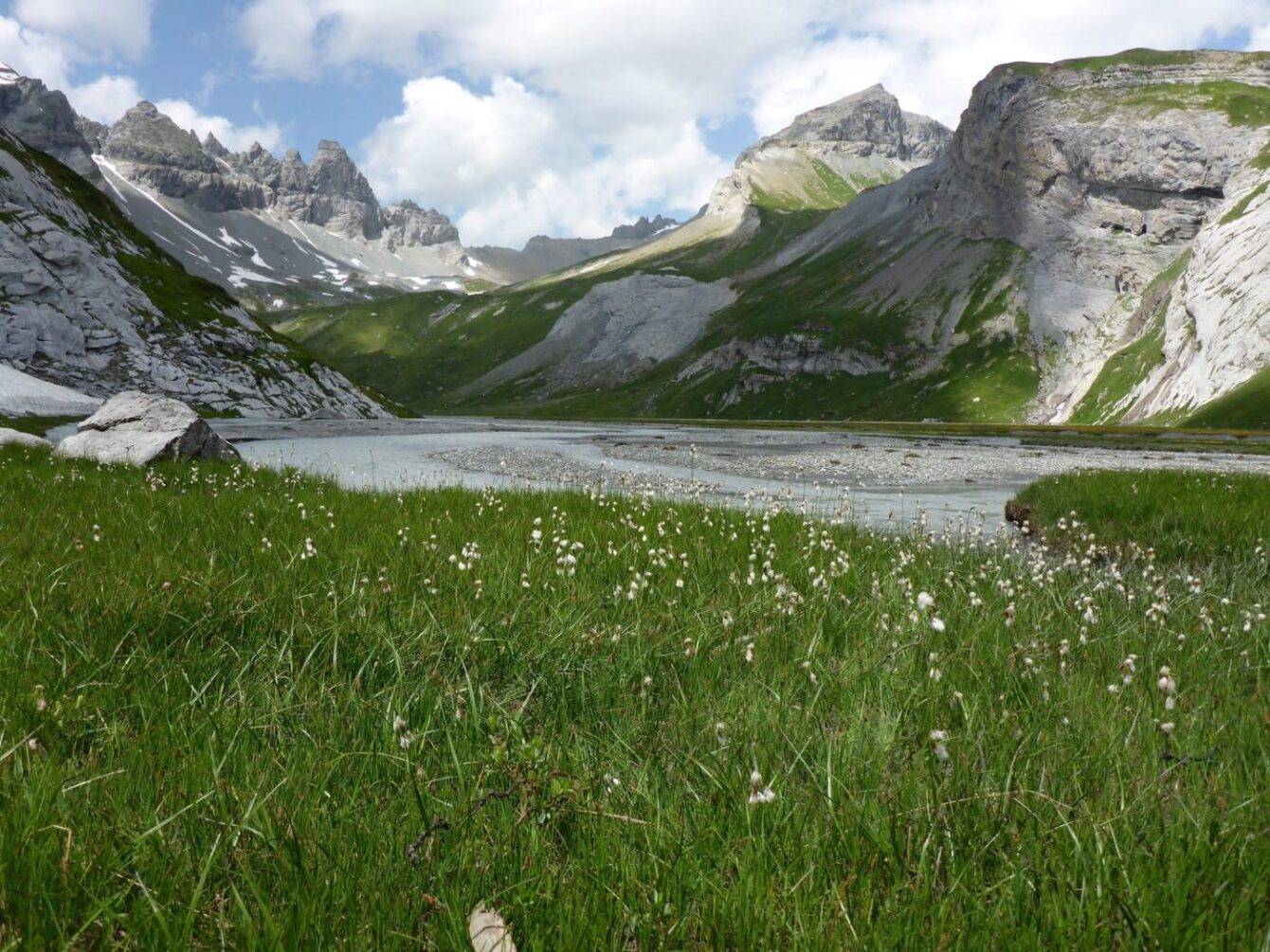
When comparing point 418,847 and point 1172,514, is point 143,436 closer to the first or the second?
point 418,847

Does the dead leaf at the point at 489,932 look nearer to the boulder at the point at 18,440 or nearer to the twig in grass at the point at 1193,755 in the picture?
the twig in grass at the point at 1193,755

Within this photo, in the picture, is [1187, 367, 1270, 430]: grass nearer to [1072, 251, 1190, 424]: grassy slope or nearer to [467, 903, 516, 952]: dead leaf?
[1072, 251, 1190, 424]: grassy slope

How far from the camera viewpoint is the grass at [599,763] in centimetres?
211

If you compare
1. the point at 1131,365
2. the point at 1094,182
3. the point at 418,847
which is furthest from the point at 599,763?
the point at 1094,182

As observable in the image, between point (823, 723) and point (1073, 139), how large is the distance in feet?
598

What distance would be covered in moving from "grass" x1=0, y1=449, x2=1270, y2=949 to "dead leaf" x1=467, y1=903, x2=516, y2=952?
3.1 inches

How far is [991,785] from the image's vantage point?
9.34 feet

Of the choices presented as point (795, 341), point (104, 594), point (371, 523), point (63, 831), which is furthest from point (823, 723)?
point (795, 341)

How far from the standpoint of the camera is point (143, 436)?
19.6 meters

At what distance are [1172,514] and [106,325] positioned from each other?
73.8 meters

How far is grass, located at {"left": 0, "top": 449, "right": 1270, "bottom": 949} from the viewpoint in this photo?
2107 millimetres

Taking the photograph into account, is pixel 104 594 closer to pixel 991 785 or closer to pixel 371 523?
pixel 371 523

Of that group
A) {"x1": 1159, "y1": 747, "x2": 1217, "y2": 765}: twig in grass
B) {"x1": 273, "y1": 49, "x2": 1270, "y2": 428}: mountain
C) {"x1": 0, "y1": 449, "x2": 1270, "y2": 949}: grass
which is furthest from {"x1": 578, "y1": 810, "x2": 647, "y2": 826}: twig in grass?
{"x1": 273, "y1": 49, "x2": 1270, "y2": 428}: mountain

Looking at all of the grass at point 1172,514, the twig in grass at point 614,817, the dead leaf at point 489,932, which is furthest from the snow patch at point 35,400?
the dead leaf at point 489,932
